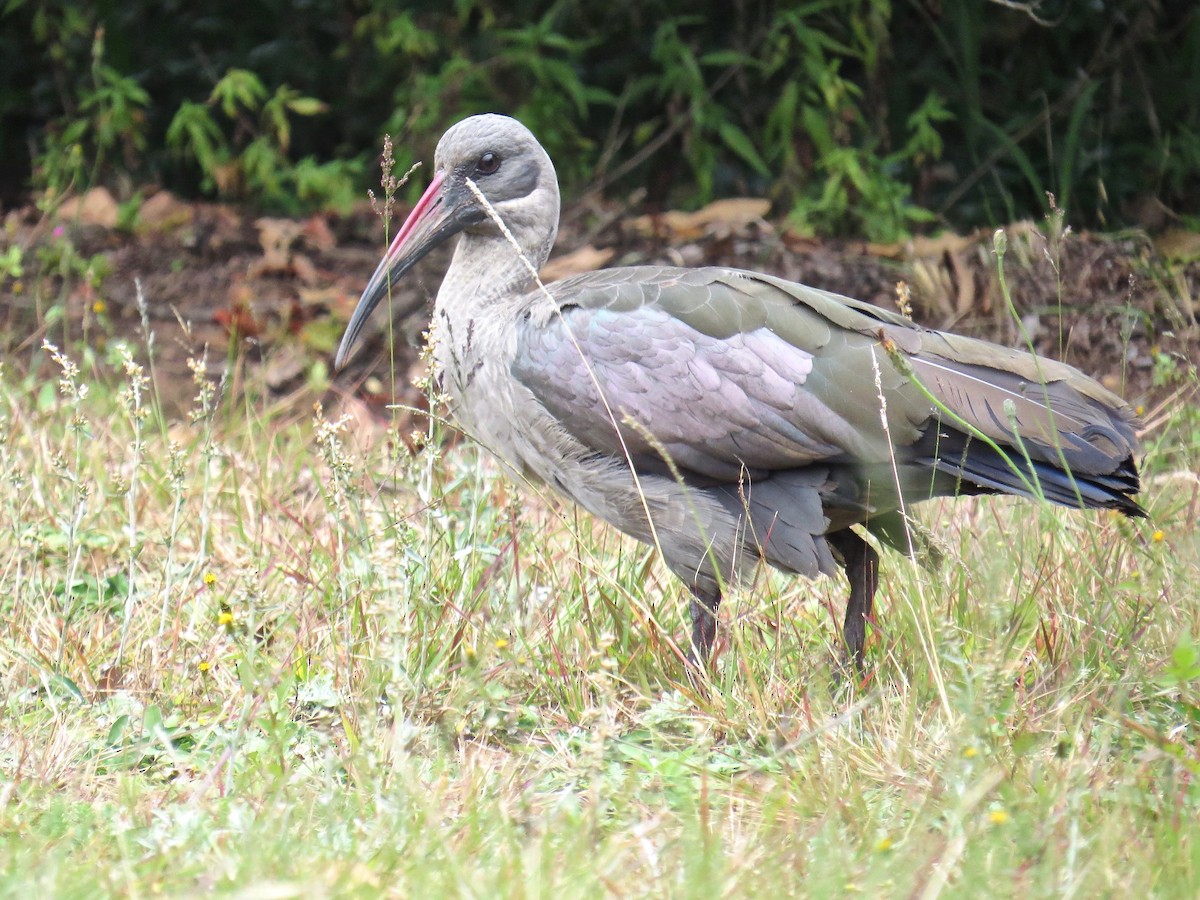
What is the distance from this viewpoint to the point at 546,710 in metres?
3.22

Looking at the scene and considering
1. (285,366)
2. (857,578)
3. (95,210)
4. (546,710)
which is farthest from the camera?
(95,210)

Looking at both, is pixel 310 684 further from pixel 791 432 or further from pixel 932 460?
pixel 932 460

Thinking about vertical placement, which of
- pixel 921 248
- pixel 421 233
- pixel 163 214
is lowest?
pixel 921 248

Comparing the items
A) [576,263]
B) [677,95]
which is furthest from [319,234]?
[677,95]

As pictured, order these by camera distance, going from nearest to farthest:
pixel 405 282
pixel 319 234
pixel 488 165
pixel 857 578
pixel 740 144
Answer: pixel 857 578
pixel 488 165
pixel 405 282
pixel 740 144
pixel 319 234

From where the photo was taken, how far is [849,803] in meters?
2.67

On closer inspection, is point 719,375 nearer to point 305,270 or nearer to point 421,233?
point 421,233

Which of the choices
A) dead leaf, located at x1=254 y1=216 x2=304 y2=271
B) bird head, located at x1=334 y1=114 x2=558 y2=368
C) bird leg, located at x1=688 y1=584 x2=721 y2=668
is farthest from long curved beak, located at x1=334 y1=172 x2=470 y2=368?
dead leaf, located at x1=254 y1=216 x2=304 y2=271

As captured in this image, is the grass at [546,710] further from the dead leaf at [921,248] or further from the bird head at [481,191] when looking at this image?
the dead leaf at [921,248]

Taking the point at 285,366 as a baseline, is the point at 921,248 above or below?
above

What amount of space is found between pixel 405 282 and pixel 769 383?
315cm

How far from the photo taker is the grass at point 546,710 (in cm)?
236

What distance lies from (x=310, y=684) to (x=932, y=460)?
1430 millimetres

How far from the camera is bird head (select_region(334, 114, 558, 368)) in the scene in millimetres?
3996
